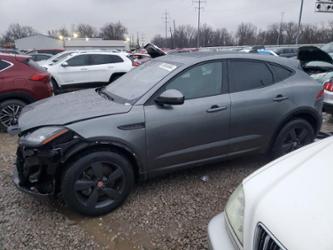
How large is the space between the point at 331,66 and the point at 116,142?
214 inches

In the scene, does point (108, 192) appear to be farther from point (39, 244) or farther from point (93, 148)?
point (39, 244)

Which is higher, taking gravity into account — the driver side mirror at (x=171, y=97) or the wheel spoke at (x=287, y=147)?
the driver side mirror at (x=171, y=97)

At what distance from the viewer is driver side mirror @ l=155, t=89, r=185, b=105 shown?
281 centimetres

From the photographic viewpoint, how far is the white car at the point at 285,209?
1163mm

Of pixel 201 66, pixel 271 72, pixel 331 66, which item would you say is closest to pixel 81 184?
pixel 201 66

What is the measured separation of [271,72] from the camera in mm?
3600

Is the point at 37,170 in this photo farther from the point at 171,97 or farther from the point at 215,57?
the point at 215,57

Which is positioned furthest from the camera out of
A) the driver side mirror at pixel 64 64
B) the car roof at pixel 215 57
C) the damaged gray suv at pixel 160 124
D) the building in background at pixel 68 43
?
the building in background at pixel 68 43

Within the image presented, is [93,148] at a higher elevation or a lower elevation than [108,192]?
higher

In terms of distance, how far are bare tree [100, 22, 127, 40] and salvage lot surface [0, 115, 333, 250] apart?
84.1m

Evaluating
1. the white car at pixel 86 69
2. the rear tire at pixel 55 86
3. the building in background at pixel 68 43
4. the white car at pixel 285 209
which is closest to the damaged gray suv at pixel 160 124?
the white car at pixel 285 209

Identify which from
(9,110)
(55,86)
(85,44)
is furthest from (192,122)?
(85,44)

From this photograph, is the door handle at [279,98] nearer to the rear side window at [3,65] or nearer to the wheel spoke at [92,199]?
the wheel spoke at [92,199]

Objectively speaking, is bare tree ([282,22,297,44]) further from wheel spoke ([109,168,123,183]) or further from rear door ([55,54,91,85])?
wheel spoke ([109,168,123,183])
